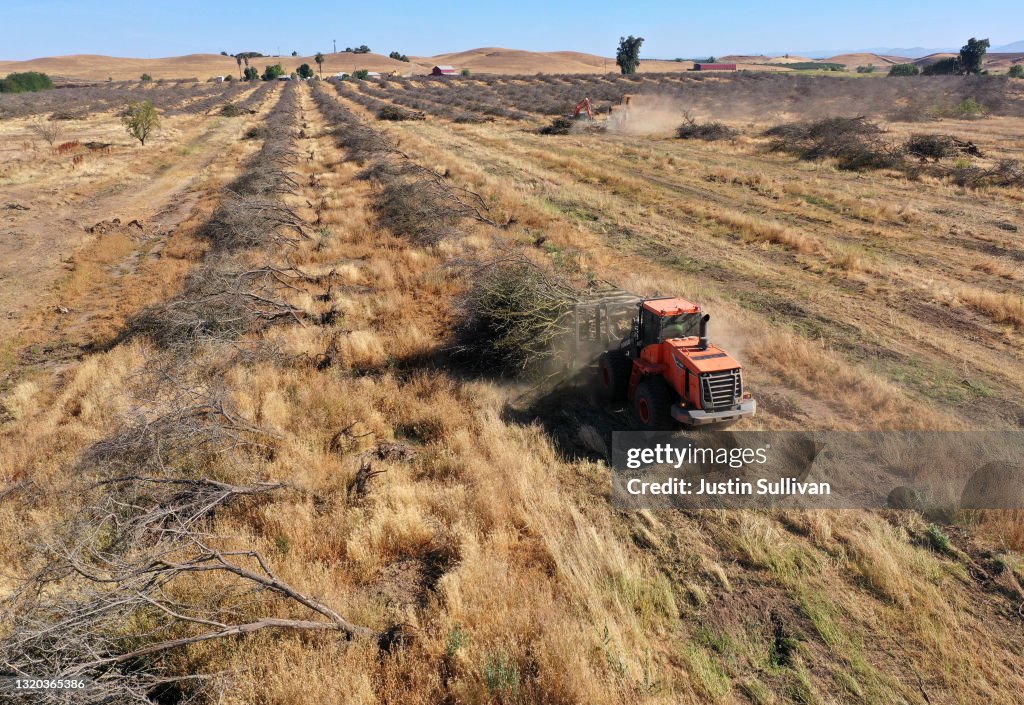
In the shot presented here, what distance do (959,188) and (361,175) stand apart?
1013 inches

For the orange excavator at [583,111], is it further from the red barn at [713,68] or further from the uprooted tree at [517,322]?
the red barn at [713,68]

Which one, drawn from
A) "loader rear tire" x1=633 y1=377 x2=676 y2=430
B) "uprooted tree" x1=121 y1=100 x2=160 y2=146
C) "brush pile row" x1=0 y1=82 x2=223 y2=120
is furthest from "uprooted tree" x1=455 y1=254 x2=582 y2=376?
"brush pile row" x1=0 y1=82 x2=223 y2=120

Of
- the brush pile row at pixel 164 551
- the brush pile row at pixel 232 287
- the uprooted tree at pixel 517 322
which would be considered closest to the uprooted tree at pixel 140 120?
the brush pile row at pixel 232 287

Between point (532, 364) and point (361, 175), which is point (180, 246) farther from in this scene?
point (532, 364)

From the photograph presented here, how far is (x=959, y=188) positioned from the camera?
71.8 feet

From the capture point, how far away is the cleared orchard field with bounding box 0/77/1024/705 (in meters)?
4.44

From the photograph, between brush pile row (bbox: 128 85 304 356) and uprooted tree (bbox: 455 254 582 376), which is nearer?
uprooted tree (bbox: 455 254 582 376)

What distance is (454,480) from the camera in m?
7.05

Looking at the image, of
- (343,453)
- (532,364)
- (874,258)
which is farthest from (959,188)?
(343,453)

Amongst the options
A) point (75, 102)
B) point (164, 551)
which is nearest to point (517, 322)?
point (164, 551)

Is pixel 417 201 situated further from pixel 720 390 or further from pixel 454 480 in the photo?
pixel 720 390

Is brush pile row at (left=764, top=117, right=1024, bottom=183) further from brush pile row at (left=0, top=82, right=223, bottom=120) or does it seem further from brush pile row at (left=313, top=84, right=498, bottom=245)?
brush pile row at (left=0, top=82, right=223, bottom=120)

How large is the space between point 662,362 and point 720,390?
1.00 m

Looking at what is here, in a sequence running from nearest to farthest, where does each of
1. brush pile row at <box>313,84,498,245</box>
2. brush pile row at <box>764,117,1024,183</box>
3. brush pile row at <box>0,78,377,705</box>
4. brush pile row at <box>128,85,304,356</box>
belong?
1. brush pile row at <box>0,78,377,705</box>
2. brush pile row at <box>128,85,304,356</box>
3. brush pile row at <box>313,84,498,245</box>
4. brush pile row at <box>764,117,1024,183</box>
